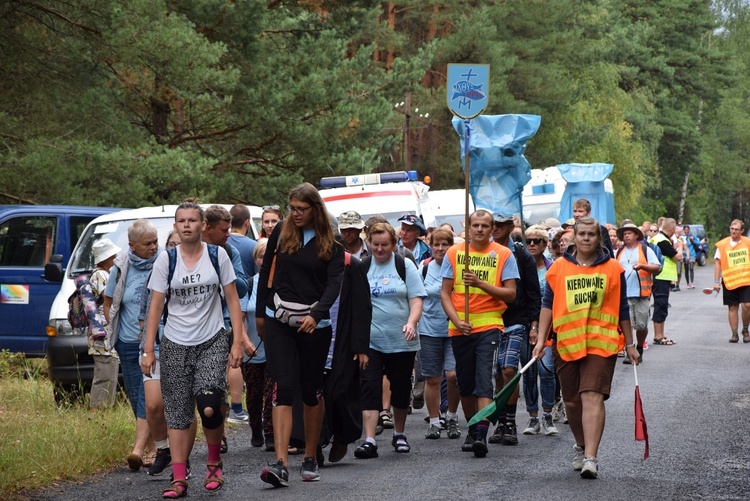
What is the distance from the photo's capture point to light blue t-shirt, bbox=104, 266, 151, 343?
348 inches

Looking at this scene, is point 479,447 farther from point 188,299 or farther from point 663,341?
point 663,341

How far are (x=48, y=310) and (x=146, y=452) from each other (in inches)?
202

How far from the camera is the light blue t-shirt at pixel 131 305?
8.85m

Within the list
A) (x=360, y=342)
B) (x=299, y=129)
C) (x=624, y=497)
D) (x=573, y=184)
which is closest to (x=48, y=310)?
(x=360, y=342)

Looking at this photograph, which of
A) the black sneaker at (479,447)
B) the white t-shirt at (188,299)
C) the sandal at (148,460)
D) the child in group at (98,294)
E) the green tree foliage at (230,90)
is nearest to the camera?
the white t-shirt at (188,299)

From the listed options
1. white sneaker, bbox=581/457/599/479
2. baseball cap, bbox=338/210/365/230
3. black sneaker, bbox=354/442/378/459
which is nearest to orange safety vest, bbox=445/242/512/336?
baseball cap, bbox=338/210/365/230

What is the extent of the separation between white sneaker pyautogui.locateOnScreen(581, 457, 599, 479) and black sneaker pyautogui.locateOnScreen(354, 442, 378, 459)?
5.97ft

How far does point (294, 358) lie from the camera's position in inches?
326

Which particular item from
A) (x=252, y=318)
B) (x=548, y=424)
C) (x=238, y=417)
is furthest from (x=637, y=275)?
(x=252, y=318)

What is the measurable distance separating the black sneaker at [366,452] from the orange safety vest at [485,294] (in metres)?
1.09

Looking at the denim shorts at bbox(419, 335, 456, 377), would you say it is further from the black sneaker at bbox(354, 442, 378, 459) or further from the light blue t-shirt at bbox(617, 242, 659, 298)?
the light blue t-shirt at bbox(617, 242, 659, 298)

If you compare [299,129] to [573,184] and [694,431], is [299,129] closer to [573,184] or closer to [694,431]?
[573,184]

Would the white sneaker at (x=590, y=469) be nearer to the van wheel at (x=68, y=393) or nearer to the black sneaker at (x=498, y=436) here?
the black sneaker at (x=498, y=436)

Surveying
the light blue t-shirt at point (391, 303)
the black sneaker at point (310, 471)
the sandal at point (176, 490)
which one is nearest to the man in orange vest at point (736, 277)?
the light blue t-shirt at point (391, 303)
